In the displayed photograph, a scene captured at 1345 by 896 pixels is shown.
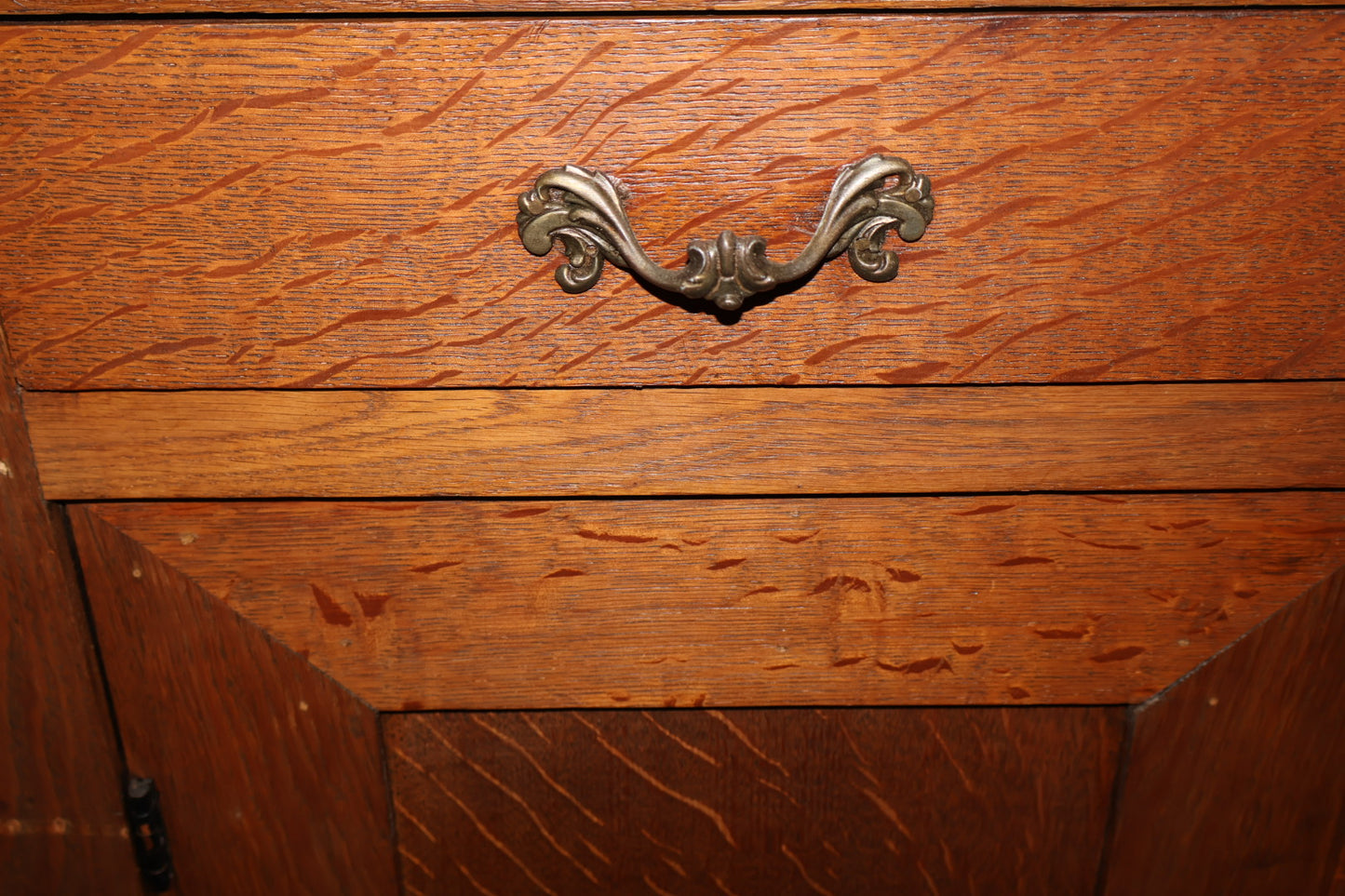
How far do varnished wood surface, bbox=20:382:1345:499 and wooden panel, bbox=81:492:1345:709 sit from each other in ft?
0.04

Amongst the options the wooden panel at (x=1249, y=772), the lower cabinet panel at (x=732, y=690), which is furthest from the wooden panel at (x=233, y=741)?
the wooden panel at (x=1249, y=772)

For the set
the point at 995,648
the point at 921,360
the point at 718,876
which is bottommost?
the point at 718,876

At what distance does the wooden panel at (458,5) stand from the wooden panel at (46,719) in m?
0.12

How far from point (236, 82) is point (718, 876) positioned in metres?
0.39

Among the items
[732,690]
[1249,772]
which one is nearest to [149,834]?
[732,690]

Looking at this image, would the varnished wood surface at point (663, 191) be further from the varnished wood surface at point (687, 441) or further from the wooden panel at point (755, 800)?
the wooden panel at point (755, 800)

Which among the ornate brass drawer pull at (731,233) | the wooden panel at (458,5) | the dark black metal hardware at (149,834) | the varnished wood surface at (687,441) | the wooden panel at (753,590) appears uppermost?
the wooden panel at (458,5)

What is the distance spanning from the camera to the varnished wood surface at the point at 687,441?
0.33 meters

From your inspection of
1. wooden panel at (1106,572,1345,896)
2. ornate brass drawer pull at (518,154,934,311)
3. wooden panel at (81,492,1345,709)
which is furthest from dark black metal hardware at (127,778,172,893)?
wooden panel at (1106,572,1345,896)

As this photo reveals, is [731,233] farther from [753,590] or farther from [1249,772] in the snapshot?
[1249,772]

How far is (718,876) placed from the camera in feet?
1.35

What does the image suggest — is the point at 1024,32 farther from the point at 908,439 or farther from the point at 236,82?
the point at 236,82

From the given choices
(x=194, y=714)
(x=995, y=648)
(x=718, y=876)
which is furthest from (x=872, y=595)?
(x=194, y=714)

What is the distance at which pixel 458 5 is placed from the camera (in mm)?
276
